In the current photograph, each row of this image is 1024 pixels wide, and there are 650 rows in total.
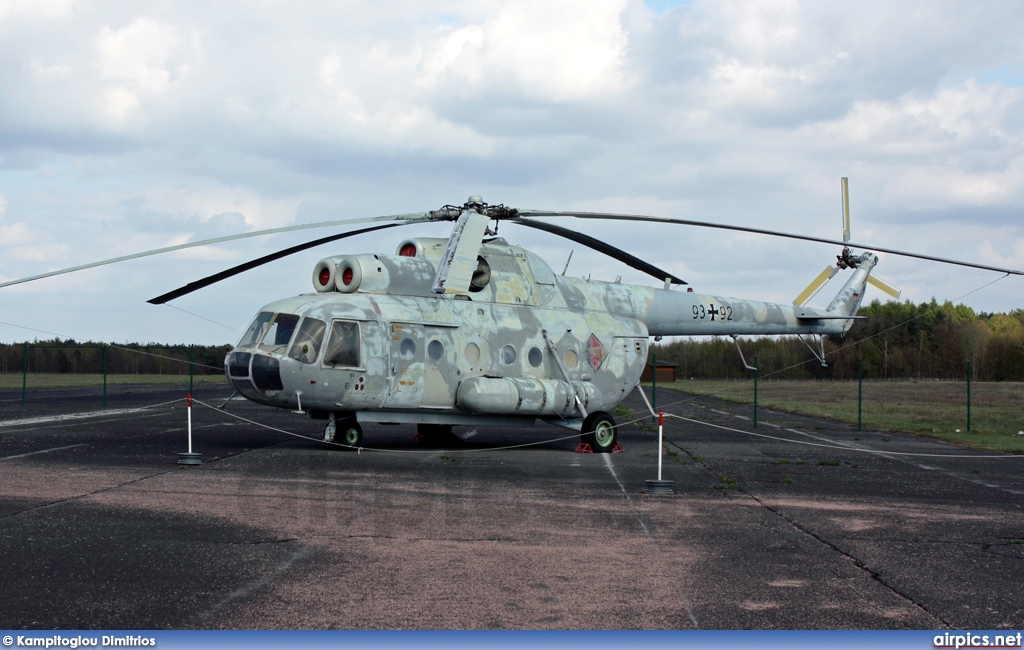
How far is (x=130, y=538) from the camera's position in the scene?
29.5 feet

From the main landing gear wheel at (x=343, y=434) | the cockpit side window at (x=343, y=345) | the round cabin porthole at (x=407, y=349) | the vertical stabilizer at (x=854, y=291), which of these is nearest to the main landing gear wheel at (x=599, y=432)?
the round cabin porthole at (x=407, y=349)

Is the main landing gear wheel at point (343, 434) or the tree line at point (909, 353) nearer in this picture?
the main landing gear wheel at point (343, 434)

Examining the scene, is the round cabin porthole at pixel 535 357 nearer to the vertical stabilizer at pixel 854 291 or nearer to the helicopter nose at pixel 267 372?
the helicopter nose at pixel 267 372

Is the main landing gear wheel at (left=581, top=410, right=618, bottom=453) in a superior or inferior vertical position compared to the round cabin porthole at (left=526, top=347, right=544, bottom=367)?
inferior

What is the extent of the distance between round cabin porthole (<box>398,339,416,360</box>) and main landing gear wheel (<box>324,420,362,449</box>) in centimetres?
162

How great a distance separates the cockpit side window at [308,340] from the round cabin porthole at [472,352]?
289 centimetres

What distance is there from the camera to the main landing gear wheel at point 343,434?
57.3 ft

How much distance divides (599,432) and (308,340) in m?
6.14

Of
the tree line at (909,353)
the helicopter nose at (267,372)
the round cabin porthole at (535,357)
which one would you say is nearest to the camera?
the helicopter nose at (267,372)

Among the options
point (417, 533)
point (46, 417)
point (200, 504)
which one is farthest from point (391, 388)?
point (46, 417)

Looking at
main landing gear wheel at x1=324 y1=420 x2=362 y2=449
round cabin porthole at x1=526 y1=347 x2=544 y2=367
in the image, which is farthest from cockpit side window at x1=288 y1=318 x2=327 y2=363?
round cabin porthole at x1=526 y1=347 x2=544 y2=367

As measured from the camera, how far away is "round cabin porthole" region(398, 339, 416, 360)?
17.1m

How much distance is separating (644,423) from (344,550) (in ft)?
72.2

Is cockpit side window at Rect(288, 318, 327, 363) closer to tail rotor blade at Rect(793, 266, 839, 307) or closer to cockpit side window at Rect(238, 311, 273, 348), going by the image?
cockpit side window at Rect(238, 311, 273, 348)
